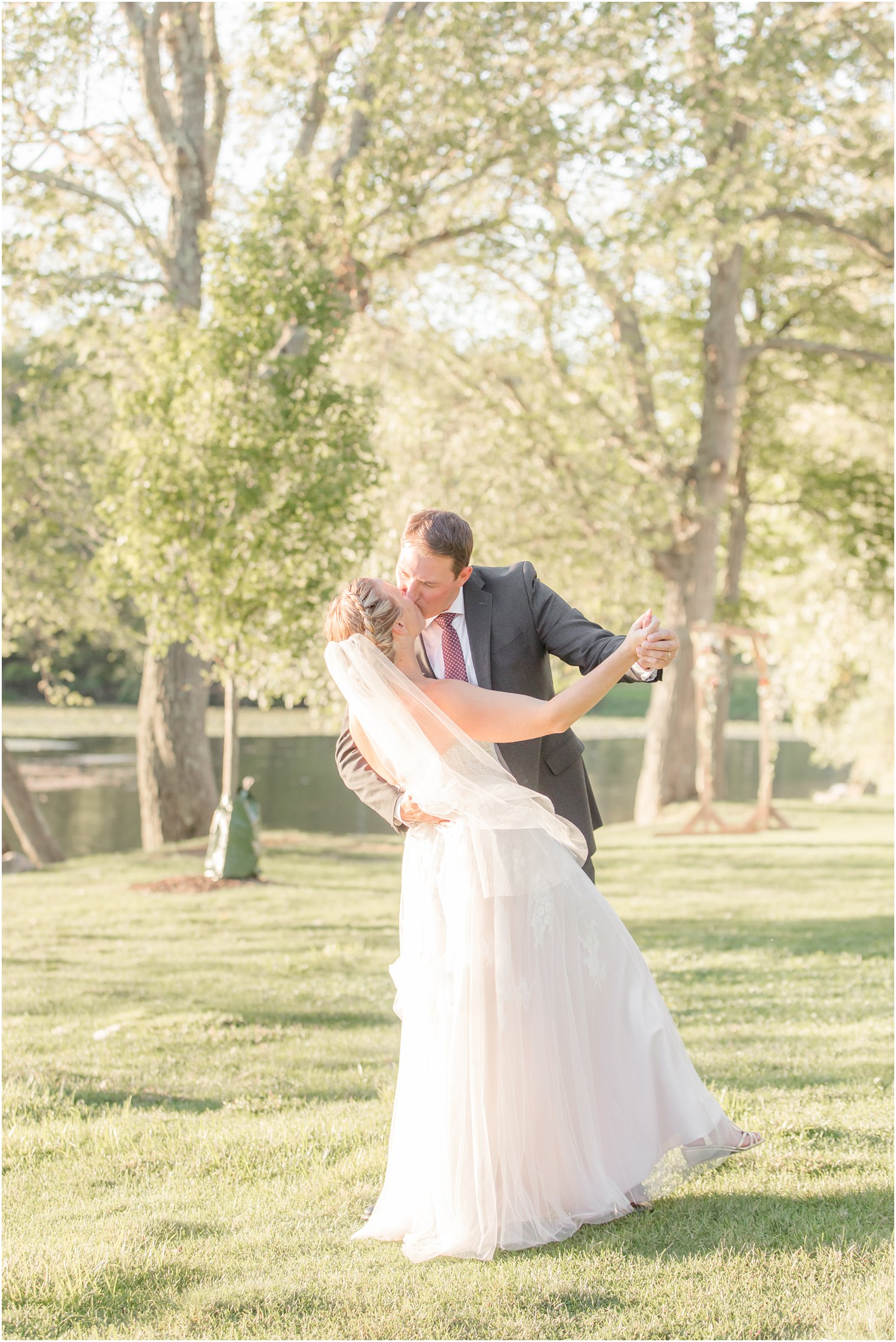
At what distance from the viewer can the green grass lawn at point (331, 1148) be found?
3.52 meters

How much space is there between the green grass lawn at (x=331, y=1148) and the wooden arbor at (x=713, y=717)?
262 inches

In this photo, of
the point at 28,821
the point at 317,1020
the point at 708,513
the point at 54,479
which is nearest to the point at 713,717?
the point at 708,513

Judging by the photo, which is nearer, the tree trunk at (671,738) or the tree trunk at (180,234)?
the tree trunk at (180,234)

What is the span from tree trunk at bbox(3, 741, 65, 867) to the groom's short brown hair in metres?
13.4

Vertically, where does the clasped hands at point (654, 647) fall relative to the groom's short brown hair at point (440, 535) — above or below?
below

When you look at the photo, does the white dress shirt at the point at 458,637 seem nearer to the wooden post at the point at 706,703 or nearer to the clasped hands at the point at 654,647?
the clasped hands at the point at 654,647

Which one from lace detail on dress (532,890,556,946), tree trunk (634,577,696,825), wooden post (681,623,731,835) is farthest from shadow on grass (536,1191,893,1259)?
tree trunk (634,577,696,825)

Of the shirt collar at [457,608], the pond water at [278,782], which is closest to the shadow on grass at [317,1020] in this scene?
the shirt collar at [457,608]

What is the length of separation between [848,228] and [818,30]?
3071mm

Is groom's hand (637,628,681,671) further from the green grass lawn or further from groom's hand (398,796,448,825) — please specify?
the green grass lawn

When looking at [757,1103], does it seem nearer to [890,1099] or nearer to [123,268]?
[890,1099]

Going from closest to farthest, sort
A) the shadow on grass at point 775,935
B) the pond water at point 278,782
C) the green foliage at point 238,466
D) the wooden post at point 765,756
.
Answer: the shadow on grass at point 775,935 < the green foliage at point 238,466 < the wooden post at point 765,756 < the pond water at point 278,782

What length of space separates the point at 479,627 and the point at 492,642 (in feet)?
0.23

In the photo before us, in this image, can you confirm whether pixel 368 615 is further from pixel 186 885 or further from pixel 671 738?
pixel 671 738
